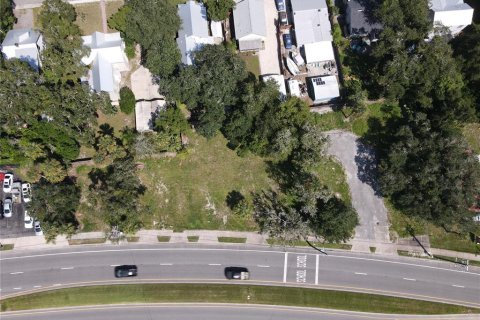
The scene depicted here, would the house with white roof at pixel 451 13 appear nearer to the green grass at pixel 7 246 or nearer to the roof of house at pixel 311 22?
the roof of house at pixel 311 22

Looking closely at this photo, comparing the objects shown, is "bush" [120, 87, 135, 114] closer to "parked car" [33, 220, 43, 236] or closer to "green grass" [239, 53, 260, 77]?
"green grass" [239, 53, 260, 77]

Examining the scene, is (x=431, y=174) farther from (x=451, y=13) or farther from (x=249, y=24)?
(x=249, y=24)

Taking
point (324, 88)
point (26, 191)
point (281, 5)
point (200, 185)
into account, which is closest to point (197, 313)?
point (200, 185)

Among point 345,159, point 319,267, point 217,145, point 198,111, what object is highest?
point 198,111

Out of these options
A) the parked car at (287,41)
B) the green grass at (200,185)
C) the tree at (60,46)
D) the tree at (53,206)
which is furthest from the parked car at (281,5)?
the tree at (53,206)

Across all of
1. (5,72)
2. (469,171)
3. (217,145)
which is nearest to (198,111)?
(217,145)

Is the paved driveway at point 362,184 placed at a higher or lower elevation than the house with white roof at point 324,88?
lower

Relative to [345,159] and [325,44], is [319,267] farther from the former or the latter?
[325,44]
